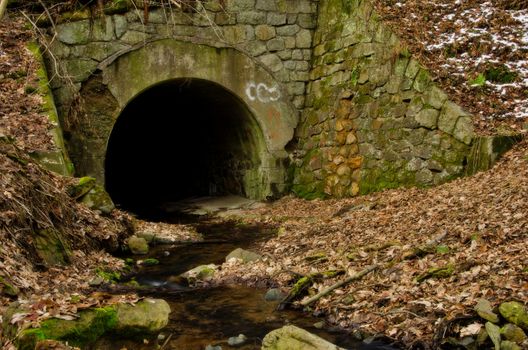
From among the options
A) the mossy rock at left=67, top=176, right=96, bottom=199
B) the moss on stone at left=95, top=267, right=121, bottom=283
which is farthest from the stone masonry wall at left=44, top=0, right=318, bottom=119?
the moss on stone at left=95, top=267, right=121, bottom=283

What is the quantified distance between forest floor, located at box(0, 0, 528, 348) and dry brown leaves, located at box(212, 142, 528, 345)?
0.04 ft

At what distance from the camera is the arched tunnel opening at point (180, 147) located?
1179cm

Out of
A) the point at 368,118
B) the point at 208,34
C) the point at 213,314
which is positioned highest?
the point at 208,34

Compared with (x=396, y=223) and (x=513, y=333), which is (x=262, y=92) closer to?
(x=396, y=223)

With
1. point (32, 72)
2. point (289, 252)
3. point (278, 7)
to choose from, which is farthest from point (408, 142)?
point (32, 72)

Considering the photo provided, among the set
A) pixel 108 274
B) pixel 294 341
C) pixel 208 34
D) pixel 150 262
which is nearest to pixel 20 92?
pixel 208 34

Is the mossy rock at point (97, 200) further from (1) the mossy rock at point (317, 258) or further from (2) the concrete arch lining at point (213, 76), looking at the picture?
(2) the concrete arch lining at point (213, 76)

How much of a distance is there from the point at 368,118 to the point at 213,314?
5.87m

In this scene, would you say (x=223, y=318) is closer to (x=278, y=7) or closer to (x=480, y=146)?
(x=480, y=146)

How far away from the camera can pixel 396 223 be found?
20.5ft

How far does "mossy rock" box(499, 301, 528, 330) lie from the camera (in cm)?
334

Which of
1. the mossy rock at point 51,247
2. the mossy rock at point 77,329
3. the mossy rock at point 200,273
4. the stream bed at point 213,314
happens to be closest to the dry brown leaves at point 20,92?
the mossy rock at point 51,247

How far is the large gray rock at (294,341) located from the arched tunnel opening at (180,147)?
7961 millimetres

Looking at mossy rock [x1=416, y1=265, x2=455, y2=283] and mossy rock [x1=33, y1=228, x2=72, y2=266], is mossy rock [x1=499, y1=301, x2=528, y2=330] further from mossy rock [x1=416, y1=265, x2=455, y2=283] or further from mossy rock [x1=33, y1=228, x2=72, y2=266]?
mossy rock [x1=33, y1=228, x2=72, y2=266]
